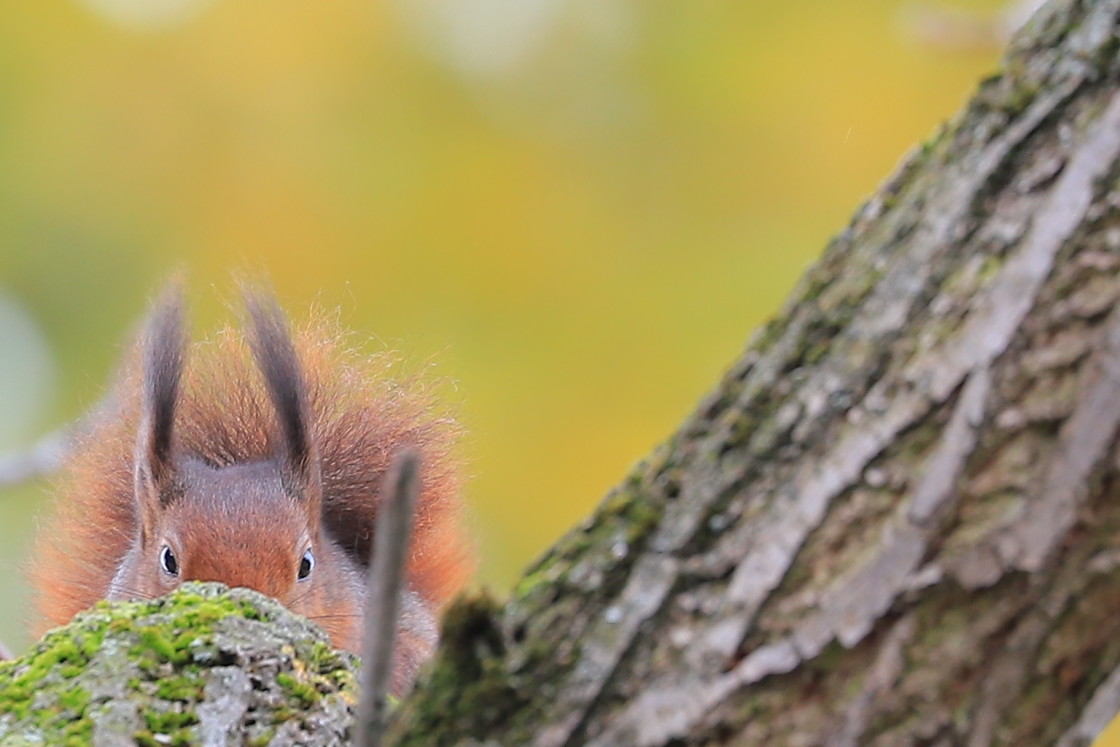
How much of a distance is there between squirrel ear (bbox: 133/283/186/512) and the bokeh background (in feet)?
5.58

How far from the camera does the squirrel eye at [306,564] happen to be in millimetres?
1859

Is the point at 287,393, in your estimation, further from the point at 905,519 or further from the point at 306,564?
the point at 905,519

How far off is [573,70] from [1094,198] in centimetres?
403

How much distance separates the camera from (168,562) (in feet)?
5.99

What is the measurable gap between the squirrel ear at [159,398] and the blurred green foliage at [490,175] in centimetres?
169

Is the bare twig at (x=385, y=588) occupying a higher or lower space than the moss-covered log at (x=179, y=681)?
lower

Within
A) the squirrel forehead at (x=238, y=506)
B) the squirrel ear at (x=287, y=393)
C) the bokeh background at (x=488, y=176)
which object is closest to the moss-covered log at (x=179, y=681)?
the squirrel ear at (x=287, y=393)

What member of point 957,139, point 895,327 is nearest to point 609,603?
point 895,327

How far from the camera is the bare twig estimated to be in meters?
0.56

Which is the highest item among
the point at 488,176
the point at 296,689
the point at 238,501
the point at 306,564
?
the point at 488,176

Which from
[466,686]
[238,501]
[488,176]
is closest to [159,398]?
[238,501]

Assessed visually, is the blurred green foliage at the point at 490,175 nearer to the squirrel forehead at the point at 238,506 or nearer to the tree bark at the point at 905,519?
the squirrel forehead at the point at 238,506

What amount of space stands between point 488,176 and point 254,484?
246 centimetres

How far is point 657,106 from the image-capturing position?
451 centimetres
